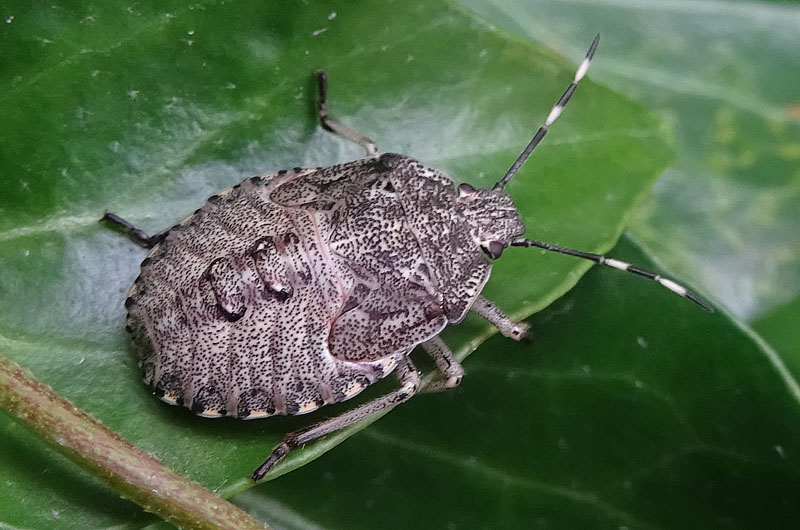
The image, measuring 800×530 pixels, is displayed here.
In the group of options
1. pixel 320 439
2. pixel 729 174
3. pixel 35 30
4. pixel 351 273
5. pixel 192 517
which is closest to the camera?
pixel 192 517

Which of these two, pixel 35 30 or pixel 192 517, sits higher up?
pixel 35 30

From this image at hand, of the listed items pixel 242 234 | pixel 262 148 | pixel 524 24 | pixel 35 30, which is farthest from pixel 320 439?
pixel 524 24

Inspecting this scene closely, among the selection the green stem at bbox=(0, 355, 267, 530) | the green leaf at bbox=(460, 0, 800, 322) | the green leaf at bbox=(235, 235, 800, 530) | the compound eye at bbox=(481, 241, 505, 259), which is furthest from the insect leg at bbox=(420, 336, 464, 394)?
the green leaf at bbox=(460, 0, 800, 322)

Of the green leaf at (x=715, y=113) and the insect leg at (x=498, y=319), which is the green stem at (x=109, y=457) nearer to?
the insect leg at (x=498, y=319)


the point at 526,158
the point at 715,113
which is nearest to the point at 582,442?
the point at 526,158

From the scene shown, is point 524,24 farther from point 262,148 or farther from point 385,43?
point 262,148

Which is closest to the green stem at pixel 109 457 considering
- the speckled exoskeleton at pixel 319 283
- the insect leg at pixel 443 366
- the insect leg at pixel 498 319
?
the speckled exoskeleton at pixel 319 283

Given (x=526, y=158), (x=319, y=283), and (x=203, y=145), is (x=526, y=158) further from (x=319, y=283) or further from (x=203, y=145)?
(x=203, y=145)

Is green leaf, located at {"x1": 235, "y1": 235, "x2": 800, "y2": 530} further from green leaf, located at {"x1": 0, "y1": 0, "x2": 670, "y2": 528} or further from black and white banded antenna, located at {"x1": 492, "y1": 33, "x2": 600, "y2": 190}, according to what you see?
black and white banded antenna, located at {"x1": 492, "y1": 33, "x2": 600, "y2": 190}
